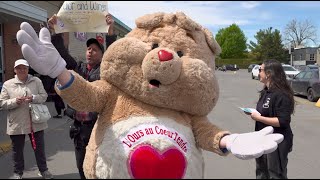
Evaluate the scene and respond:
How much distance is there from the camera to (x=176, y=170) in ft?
8.57

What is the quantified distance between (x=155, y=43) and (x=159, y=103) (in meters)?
0.48

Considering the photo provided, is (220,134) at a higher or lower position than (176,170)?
higher

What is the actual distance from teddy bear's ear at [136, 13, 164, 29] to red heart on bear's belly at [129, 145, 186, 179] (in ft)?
3.42

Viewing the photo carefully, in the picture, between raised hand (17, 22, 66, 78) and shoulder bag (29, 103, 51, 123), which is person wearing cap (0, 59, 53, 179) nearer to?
shoulder bag (29, 103, 51, 123)

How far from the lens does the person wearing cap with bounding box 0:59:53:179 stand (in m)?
5.21

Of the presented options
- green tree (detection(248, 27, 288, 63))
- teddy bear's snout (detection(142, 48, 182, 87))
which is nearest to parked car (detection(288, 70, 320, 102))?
teddy bear's snout (detection(142, 48, 182, 87))

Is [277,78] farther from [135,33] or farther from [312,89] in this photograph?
[312,89]

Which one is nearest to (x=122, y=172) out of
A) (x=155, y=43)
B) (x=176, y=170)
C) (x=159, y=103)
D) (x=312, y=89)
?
(x=176, y=170)

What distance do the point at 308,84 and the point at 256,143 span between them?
1574 cm

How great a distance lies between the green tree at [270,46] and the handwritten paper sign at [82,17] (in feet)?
192

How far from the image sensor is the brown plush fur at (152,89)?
2.81m

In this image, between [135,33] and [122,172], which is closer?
[122,172]

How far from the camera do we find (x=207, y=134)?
9.55 feet

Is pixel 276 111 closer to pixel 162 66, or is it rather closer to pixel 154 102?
pixel 154 102
